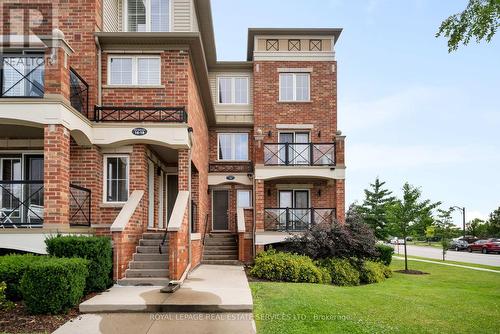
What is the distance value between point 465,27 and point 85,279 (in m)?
8.79

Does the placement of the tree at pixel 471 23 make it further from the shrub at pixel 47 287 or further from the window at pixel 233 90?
the window at pixel 233 90

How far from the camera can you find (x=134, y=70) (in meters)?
13.2

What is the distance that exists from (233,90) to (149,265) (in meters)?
12.8

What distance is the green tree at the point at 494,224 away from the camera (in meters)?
53.8

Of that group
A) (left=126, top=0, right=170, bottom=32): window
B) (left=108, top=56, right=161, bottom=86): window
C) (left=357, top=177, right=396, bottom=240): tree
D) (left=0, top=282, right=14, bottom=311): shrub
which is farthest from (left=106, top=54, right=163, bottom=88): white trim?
(left=357, top=177, right=396, bottom=240): tree

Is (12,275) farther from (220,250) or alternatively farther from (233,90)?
(233,90)

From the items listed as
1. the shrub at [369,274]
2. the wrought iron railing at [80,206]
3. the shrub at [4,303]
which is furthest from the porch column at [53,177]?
the shrub at [369,274]

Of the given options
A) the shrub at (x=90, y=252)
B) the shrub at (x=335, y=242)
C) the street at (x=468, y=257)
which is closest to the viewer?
the shrub at (x=90, y=252)

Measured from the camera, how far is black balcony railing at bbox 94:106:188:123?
12523mm

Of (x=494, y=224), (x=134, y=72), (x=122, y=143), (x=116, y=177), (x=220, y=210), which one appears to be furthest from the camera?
(x=494, y=224)

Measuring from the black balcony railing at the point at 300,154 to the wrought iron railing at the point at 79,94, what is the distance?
857cm

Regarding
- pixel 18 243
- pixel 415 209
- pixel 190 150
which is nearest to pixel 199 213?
pixel 190 150

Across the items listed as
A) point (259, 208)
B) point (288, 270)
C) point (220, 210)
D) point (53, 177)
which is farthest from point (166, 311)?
point (220, 210)

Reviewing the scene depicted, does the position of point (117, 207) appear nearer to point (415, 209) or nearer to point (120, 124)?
point (120, 124)
